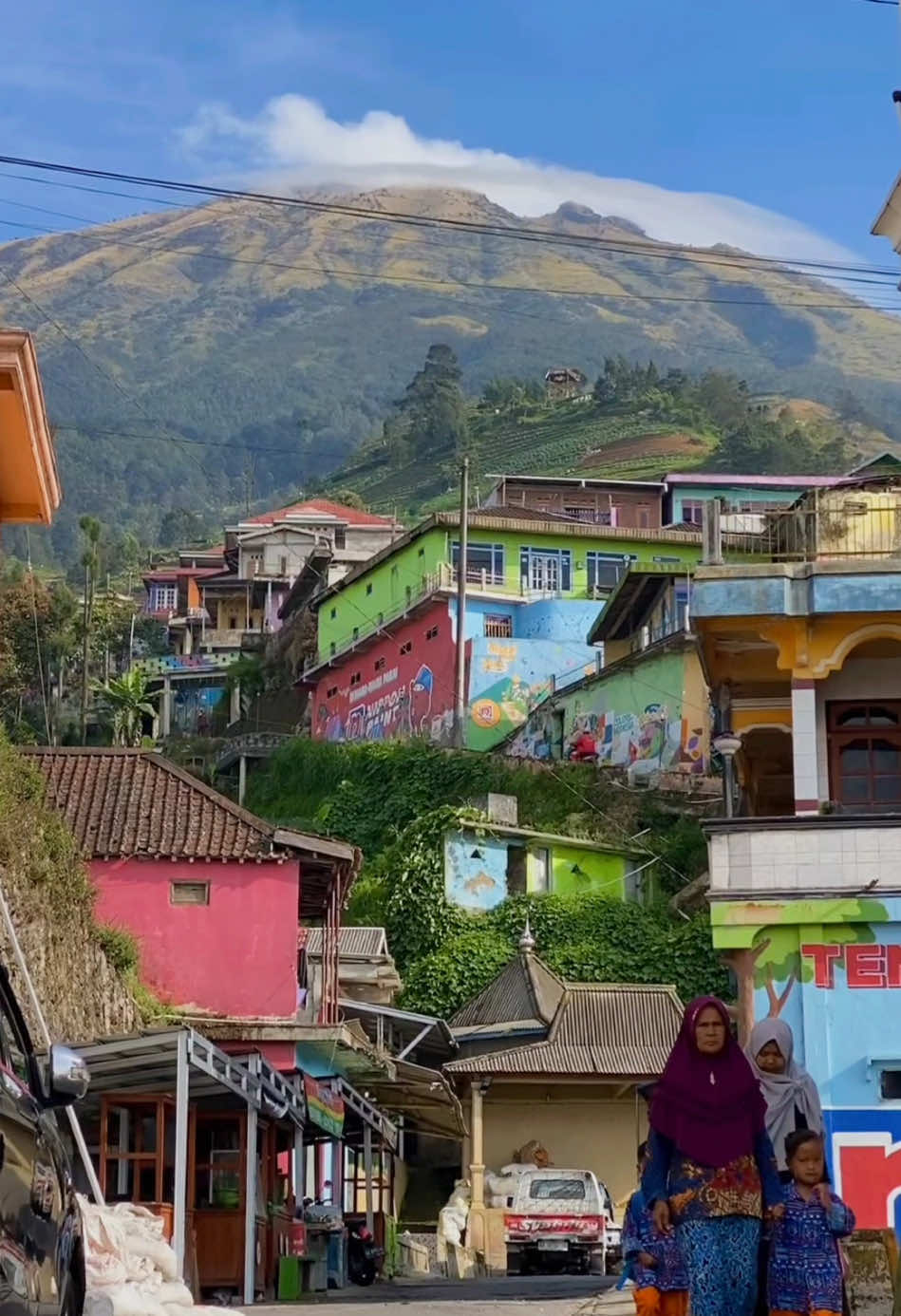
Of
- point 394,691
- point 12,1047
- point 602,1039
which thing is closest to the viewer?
point 12,1047

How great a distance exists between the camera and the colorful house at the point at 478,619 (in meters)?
63.4

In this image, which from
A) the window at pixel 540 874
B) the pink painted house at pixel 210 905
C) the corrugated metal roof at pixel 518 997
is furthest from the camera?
the window at pixel 540 874

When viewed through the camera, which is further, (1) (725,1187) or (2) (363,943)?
(2) (363,943)

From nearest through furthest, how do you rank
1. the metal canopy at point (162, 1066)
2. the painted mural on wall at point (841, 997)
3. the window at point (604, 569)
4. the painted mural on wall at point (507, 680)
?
1. the metal canopy at point (162, 1066)
2. the painted mural on wall at point (841, 997)
3. the painted mural on wall at point (507, 680)
4. the window at point (604, 569)

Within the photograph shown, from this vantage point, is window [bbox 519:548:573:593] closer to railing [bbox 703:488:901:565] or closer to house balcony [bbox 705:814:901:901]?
railing [bbox 703:488:901:565]

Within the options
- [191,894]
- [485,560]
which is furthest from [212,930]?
[485,560]

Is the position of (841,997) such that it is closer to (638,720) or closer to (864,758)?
(864,758)

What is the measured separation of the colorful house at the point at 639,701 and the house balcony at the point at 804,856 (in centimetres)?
2527

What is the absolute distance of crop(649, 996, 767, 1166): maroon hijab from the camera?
35.7 ft

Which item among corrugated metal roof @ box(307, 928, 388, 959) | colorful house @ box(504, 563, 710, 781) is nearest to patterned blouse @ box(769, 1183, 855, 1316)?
corrugated metal roof @ box(307, 928, 388, 959)

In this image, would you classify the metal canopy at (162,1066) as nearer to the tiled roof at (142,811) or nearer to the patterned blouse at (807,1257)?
the tiled roof at (142,811)

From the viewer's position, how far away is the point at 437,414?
154m

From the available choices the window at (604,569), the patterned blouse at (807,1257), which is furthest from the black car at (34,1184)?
the window at (604,569)

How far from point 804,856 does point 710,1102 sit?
12.3 m
